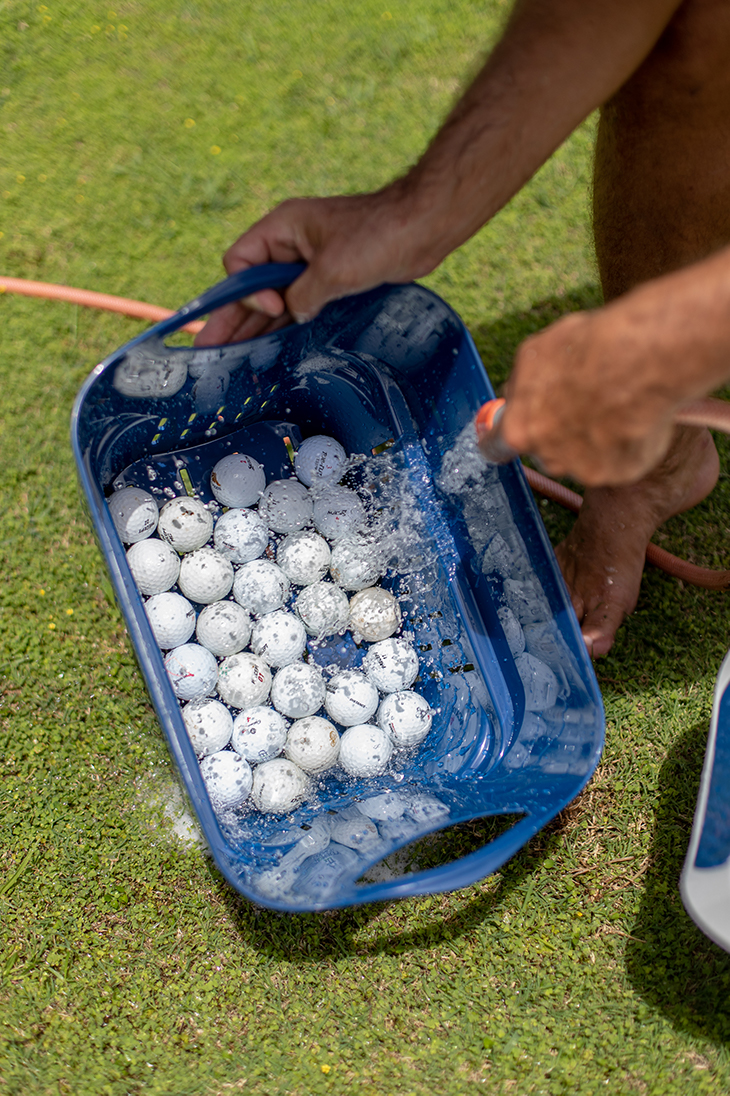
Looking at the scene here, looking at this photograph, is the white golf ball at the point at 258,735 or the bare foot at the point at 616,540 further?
the bare foot at the point at 616,540

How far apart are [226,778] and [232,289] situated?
3.19ft

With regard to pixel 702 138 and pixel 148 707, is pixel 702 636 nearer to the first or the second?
pixel 702 138

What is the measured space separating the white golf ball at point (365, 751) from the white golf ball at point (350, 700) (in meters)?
0.04

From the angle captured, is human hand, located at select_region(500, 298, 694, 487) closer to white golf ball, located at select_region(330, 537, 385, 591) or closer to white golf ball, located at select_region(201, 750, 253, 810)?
white golf ball, located at select_region(330, 537, 385, 591)

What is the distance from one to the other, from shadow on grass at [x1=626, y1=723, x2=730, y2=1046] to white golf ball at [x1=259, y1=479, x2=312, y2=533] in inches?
43.9

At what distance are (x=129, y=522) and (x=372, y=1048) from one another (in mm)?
1250

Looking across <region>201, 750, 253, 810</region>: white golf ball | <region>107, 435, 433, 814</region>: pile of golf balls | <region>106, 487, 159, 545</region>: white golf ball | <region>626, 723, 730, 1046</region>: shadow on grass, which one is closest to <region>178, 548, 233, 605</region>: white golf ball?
<region>107, 435, 433, 814</region>: pile of golf balls

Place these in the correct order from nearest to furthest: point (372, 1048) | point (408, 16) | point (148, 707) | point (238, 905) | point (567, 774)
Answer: point (567, 774)
point (372, 1048)
point (238, 905)
point (148, 707)
point (408, 16)

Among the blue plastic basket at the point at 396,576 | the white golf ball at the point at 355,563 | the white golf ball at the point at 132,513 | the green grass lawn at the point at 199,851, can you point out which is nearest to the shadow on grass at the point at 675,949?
the green grass lawn at the point at 199,851

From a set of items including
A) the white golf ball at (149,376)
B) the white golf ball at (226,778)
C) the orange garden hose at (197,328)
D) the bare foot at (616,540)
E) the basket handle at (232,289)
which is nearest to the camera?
the basket handle at (232,289)

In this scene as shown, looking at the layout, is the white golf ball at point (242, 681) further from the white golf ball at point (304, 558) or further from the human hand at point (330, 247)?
the human hand at point (330, 247)

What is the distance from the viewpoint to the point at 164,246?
243 centimetres

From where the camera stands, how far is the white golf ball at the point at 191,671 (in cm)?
167

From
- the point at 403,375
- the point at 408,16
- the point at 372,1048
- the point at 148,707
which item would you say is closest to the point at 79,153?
the point at 408,16
